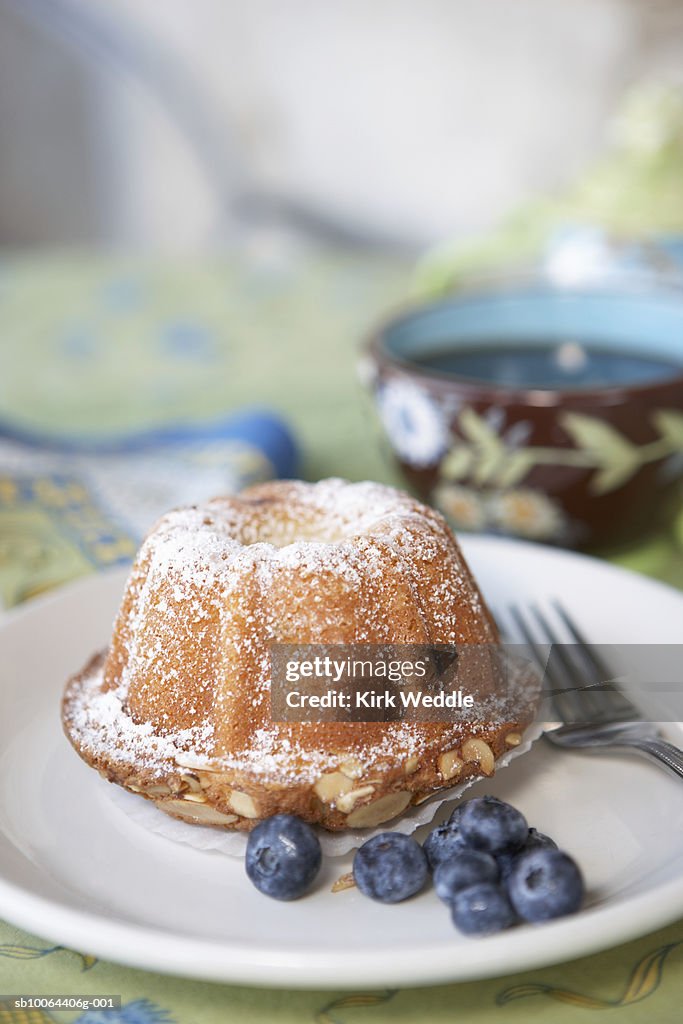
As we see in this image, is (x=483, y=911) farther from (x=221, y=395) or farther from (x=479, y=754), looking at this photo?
(x=221, y=395)

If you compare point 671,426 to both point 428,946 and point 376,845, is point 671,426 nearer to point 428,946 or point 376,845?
point 376,845

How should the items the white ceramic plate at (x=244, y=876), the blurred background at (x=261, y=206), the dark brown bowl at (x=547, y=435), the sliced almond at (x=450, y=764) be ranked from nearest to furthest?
the white ceramic plate at (x=244, y=876) → the sliced almond at (x=450, y=764) → the dark brown bowl at (x=547, y=435) → the blurred background at (x=261, y=206)

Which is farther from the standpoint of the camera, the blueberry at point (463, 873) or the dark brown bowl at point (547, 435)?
the dark brown bowl at point (547, 435)

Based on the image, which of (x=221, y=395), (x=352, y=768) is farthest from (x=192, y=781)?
(x=221, y=395)

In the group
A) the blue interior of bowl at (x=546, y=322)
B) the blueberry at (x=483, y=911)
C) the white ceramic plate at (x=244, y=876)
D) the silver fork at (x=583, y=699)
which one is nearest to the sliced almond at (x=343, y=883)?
the white ceramic plate at (x=244, y=876)

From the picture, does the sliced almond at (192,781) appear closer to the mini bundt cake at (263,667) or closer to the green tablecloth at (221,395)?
the mini bundt cake at (263,667)

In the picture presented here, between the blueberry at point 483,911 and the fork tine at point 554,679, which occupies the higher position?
the blueberry at point 483,911

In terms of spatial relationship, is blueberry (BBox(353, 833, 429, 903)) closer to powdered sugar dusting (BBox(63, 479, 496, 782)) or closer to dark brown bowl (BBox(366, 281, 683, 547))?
powdered sugar dusting (BBox(63, 479, 496, 782))
